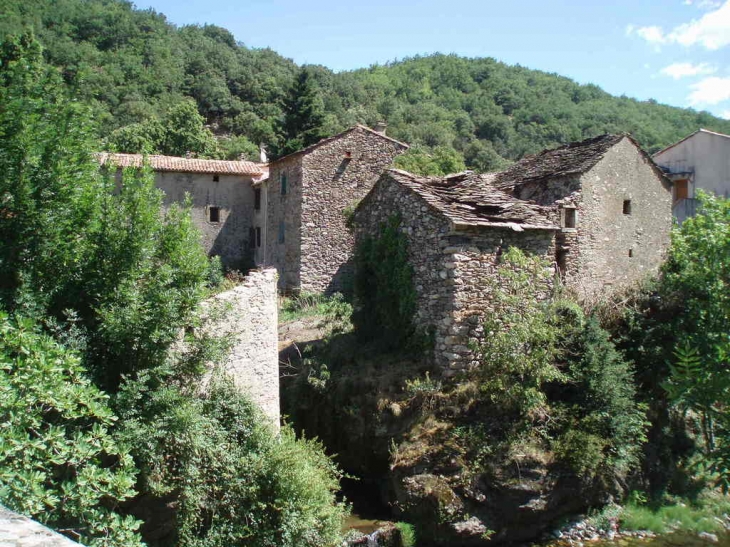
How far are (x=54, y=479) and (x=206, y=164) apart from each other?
77.6 feet

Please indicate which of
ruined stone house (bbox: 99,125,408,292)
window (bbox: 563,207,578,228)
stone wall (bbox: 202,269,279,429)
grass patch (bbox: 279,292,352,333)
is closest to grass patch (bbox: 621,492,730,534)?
window (bbox: 563,207,578,228)

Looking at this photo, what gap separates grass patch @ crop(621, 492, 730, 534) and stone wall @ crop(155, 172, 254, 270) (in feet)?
72.5

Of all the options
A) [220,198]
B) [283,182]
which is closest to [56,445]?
[283,182]

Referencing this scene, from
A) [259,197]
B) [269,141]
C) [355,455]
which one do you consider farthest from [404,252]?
[269,141]

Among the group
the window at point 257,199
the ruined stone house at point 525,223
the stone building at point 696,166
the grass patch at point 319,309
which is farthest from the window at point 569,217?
the window at point 257,199

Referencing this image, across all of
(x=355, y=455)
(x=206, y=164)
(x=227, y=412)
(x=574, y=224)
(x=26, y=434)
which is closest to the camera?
(x=26, y=434)

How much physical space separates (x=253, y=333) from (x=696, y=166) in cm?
2613

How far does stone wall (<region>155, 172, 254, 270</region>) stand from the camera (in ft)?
95.5

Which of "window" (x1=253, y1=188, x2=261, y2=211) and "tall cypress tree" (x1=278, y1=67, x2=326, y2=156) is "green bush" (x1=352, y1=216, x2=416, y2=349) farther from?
"tall cypress tree" (x1=278, y1=67, x2=326, y2=156)

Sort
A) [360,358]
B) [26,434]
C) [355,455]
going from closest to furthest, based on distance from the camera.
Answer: [26,434] → [355,455] → [360,358]

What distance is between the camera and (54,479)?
802cm

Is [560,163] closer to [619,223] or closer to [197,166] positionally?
[619,223]

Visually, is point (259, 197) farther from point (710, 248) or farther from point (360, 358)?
point (710, 248)

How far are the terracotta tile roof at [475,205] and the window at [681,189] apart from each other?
16.9 meters
